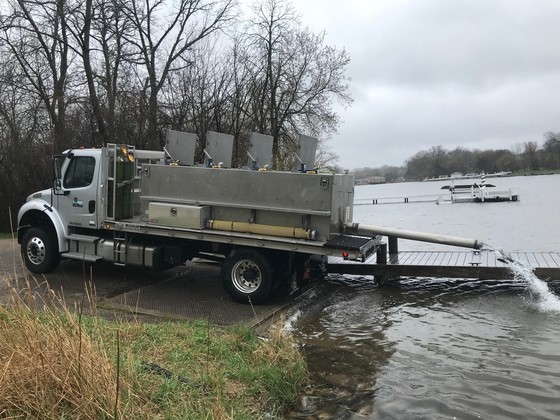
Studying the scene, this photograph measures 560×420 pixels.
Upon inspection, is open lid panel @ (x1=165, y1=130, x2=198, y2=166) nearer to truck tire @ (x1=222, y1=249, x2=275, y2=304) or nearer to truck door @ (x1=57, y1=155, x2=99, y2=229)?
truck door @ (x1=57, y1=155, x2=99, y2=229)

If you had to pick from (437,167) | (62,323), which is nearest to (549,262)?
(62,323)

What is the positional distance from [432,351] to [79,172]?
7.45 metres

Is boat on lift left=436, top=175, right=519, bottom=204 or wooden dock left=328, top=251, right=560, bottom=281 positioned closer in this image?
wooden dock left=328, top=251, right=560, bottom=281

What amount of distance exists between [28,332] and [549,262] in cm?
960

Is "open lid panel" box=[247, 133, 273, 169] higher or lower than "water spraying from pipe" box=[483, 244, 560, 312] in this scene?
higher

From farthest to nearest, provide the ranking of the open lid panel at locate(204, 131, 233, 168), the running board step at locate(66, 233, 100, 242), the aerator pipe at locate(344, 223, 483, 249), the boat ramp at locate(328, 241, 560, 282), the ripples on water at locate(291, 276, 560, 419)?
the running board step at locate(66, 233, 100, 242) → the open lid panel at locate(204, 131, 233, 168) → the boat ramp at locate(328, 241, 560, 282) → the aerator pipe at locate(344, 223, 483, 249) → the ripples on water at locate(291, 276, 560, 419)

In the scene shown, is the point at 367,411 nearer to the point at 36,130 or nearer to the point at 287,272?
the point at 287,272

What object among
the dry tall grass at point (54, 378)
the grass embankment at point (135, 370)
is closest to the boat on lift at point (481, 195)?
the grass embankment at point (135, 370)

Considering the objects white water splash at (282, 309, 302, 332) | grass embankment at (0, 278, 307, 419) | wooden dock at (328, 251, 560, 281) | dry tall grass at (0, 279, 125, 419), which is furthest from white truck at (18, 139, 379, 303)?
dry tall grass at (0, 279, 125, 419)

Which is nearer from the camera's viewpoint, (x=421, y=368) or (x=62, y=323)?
(x=62, y=323)

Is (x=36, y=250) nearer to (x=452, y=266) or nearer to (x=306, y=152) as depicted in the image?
(x=306, y=152)

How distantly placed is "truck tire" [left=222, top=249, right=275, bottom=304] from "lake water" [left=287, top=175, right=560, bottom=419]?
0.79 meters

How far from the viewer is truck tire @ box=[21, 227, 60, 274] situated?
10.0 m

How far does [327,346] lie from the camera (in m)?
6.50
